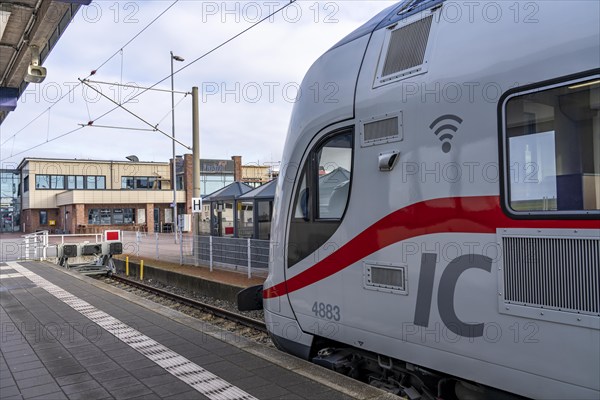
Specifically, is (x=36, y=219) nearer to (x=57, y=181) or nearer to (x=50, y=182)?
(x=50, y=182)

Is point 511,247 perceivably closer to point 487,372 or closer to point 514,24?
point 487,372

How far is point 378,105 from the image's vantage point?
3.74 metres

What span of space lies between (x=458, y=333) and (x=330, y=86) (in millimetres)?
2345

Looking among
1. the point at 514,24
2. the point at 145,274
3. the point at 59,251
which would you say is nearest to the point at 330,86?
the point at 514,24

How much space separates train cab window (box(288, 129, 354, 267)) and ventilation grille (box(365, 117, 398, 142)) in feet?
0.73

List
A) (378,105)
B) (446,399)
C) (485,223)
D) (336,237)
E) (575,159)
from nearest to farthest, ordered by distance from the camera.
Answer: (575,159) → (485,223) → (446,399) → (378,105) → (336,237)

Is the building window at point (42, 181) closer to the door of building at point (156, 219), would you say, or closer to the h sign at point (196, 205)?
the door of building at point (156, 219)

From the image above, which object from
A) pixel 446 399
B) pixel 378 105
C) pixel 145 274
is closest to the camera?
pixel 446 399

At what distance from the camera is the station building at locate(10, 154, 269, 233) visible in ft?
144

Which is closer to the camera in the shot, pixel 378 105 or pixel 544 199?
pixel 544 199

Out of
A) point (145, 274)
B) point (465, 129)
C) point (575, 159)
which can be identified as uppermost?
point (465, 129)

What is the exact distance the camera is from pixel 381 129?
145 inches

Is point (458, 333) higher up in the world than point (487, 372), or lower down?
higher up

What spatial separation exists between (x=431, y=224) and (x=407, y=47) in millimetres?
1389
